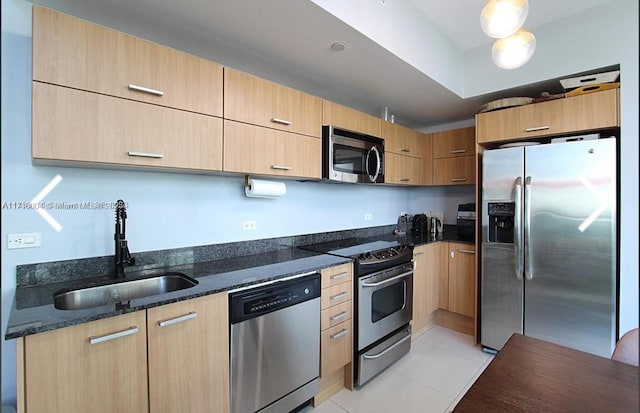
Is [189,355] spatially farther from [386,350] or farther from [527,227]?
[527,227]

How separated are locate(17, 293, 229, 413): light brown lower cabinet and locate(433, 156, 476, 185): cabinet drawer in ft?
9.16

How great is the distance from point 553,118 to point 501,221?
35.9 inches

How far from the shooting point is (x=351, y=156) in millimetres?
2688

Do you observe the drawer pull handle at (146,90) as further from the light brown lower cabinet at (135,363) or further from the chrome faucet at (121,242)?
the light brown lower cabinet at (135,363)

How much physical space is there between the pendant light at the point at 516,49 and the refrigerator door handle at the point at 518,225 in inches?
56.4

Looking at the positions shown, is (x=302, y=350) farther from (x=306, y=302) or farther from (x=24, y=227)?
(x=24, y=227)

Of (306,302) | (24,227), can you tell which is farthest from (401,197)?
(24,227)

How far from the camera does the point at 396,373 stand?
252cm

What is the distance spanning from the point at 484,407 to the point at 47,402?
1.57 m

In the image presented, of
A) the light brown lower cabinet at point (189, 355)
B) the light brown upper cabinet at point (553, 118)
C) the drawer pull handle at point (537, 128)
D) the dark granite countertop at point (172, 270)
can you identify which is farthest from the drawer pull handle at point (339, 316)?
the drawer pull handle at point (537, 128)

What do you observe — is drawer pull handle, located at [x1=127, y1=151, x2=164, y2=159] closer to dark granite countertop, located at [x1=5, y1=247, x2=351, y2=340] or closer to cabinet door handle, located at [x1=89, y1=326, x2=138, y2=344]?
dark granite countertop, located at [x1=5, y1=247, x2=351, y2=340]

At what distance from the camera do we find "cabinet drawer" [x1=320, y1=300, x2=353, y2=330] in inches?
82.9

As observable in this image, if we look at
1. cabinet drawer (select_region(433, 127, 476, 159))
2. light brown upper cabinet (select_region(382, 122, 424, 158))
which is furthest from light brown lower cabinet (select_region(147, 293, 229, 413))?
cabinet drawer (select_region(433, 127, 476, 159))

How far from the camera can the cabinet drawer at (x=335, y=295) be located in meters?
2.11
